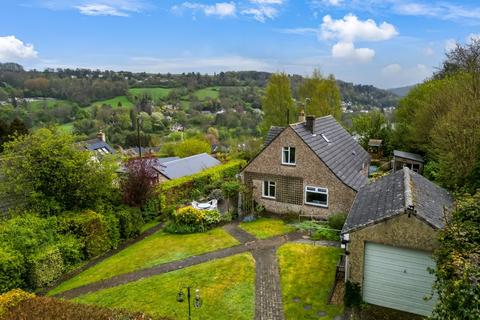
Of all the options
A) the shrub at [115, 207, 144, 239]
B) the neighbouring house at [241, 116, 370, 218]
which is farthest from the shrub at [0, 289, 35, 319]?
the neighbouring house at [241, 116, 370, 218]

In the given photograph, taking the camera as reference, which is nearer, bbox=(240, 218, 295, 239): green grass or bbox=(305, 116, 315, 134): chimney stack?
bbox=(240, 218, 295, 239): green grass

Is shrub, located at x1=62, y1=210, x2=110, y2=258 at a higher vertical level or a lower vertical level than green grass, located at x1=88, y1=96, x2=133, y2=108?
lower

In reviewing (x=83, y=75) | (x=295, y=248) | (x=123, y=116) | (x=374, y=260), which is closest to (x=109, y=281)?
(x=295, y=248)

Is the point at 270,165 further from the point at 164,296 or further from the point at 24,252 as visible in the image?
the point at 24,252

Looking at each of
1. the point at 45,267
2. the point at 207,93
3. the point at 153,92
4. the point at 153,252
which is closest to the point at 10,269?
the point at 45,267

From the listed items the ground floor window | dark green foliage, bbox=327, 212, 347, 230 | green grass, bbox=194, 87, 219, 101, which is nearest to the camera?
dark green foliage, bbox=327, 212, 347, 230

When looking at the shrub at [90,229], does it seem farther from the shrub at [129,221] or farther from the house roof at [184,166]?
the house roof at [184,166]

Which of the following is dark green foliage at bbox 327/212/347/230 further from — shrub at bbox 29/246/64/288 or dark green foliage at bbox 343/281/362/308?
shrub at bbox 29/246/64/288

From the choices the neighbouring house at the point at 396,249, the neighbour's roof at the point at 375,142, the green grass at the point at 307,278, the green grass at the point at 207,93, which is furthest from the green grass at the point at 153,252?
the green grass at the point at 207,93
